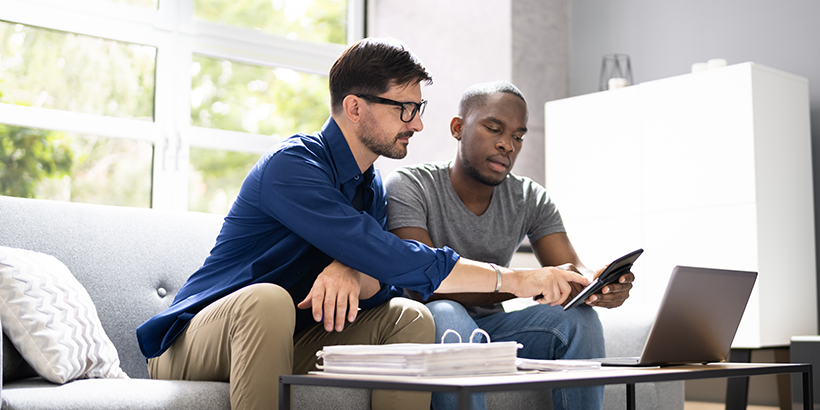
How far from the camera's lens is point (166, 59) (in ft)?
12.0

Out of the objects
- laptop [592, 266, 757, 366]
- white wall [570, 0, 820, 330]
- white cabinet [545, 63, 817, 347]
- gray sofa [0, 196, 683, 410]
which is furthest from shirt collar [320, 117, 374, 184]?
white wall [570, 0, 820, 330]

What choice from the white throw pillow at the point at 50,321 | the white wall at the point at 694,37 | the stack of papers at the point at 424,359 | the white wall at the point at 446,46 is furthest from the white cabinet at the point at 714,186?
the white throw pillow at the point at 50,321

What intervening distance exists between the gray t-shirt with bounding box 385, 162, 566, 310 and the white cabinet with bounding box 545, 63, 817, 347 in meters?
1.29

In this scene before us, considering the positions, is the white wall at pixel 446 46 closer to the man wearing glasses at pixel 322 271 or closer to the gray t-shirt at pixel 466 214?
the gray t-shirt at pixel 466 214

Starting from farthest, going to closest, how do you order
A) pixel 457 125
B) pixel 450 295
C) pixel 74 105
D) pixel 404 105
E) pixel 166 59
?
pixel 166 59 → pixel 74 105 → pixel 457 125 → pixel 450 295 → pixel 404 105

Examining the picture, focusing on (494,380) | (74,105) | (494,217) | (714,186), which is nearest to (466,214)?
(494,217)

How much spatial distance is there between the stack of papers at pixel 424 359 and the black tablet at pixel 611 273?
1.49 feet

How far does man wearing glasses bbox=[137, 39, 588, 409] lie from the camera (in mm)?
1379

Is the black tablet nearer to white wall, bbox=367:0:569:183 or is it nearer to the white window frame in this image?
white wall, bbox=367:0:569:183

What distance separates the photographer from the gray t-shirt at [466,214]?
2059 millimetres

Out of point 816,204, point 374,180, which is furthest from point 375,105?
point 816,204

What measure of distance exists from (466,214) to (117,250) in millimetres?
976

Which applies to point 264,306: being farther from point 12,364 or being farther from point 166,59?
point 166,59

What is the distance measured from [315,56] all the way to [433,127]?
776 mm
